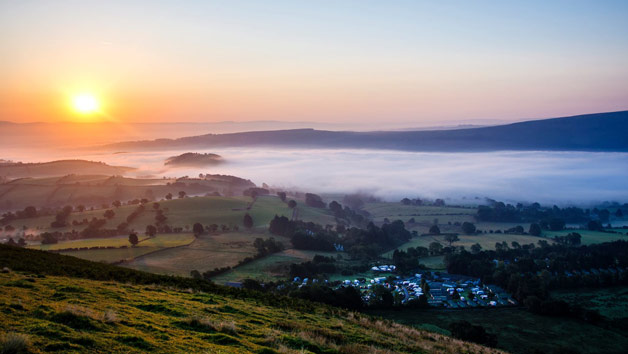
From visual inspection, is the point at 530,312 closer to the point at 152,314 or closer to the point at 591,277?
the point at 591,277

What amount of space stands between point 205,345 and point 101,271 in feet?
43.3

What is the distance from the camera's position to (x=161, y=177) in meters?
137

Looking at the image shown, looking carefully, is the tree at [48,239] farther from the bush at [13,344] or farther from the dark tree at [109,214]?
the bush at [13,344]

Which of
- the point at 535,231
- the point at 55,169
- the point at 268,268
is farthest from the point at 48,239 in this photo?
the point at 55,169

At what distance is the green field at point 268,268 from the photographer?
47.6m

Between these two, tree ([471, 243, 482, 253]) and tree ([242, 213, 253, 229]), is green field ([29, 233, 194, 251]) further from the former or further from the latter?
tree ([471, 243, 482, 253])

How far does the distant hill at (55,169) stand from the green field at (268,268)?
93.2 meters

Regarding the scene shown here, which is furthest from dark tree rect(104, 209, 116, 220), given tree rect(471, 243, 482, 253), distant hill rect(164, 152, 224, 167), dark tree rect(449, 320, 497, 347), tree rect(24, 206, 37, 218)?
distant hill rect(164, 152, 224, 167)

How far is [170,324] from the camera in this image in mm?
12570

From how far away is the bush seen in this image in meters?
7.76

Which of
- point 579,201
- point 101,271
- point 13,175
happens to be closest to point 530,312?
point 101,271

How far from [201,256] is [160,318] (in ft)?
143

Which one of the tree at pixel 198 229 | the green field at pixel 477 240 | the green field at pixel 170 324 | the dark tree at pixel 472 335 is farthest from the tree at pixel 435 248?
the green field at pixel 170 324

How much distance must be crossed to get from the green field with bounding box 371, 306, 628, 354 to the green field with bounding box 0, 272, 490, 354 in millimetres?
15862
